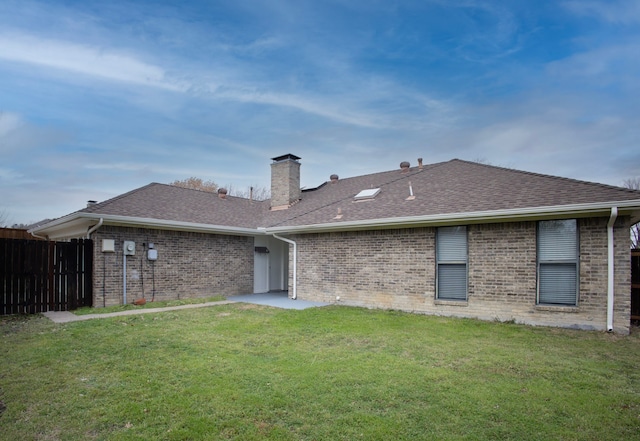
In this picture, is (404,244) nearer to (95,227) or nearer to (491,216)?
(491,216)

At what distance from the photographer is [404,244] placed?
9.82 meters

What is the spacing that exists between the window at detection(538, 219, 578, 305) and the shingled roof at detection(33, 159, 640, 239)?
44cm

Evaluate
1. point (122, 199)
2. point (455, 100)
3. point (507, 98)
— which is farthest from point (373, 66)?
point (122, 199)

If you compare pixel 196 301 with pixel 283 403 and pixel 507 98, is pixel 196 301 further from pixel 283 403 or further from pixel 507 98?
pixel 507 98

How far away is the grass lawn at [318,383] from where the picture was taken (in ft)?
10.8

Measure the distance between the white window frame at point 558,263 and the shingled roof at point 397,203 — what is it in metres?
0.46

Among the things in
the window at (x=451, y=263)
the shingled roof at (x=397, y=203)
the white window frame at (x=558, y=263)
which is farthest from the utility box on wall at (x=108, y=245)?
the white window frame at (x=558, y=263)

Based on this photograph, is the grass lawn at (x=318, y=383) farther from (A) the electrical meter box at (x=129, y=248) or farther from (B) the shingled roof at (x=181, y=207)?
(B) the shingled roof at (x=181, y=207)

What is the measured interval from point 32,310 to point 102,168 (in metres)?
10.2

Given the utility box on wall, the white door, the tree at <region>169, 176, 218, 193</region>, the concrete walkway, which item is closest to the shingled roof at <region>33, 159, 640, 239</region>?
the utility box on wall

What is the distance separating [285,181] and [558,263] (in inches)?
418

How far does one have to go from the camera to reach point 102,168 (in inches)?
701

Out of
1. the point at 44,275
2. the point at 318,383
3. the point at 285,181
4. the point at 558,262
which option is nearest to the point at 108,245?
the point at 44,275

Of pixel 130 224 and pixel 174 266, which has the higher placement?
pixel 130 224
